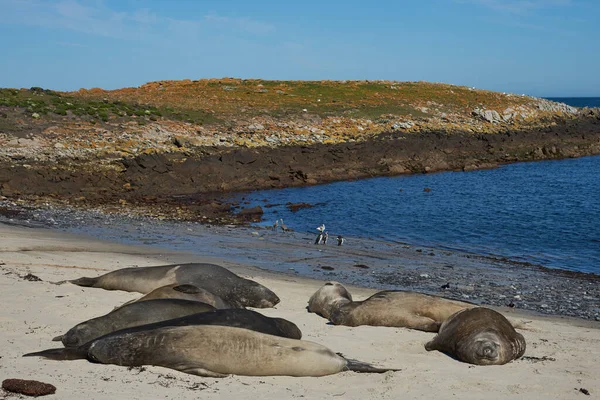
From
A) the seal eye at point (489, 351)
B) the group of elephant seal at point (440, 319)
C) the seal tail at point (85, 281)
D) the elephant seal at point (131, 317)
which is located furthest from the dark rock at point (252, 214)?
the seal eye at point (489, 351)

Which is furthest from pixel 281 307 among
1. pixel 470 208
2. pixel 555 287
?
pixel 470 208

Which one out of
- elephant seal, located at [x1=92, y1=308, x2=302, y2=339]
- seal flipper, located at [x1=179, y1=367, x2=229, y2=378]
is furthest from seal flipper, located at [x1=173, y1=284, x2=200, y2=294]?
seal flipper, located at [x1=179, y1=367, x2=229, y2=378]

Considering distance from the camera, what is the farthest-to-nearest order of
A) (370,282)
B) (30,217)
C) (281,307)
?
1. (30,217)
2. (370,282)
3. (281,307)

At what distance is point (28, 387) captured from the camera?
6.05m

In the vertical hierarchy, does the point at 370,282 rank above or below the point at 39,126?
below

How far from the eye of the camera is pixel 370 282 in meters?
13.9

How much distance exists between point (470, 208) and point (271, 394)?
2168cm

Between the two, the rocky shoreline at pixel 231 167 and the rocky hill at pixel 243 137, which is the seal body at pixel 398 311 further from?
the rocky hill at pixel 243 137

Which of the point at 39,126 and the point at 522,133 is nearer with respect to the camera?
the point at 39,126

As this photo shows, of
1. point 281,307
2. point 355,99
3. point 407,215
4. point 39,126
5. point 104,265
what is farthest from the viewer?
point 355,99

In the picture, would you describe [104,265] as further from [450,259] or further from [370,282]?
[450,259]

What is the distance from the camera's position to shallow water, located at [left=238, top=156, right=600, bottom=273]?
19953 mm

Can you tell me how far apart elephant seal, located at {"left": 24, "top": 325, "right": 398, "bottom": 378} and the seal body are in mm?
2499

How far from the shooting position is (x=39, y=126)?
33.3m
